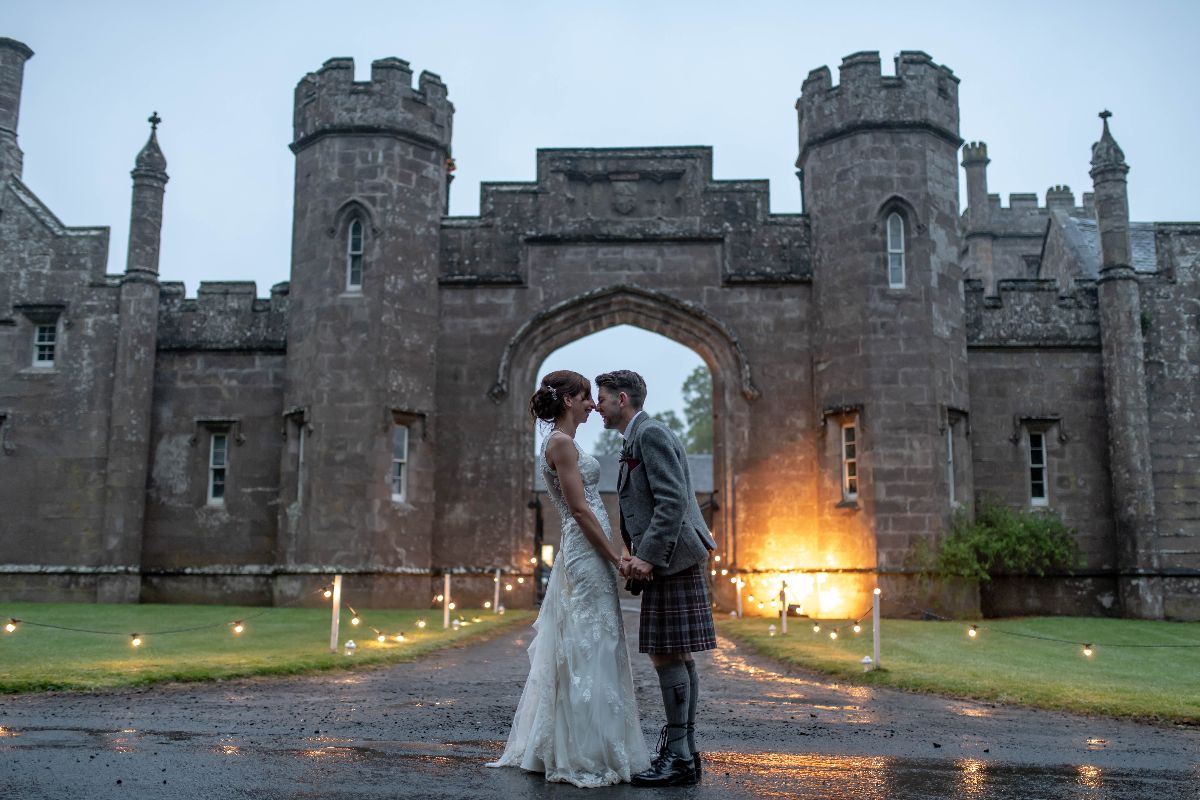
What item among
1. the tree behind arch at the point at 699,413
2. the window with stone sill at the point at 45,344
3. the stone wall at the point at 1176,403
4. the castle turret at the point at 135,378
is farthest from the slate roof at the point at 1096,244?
the tree behind arch at the point at 699,413

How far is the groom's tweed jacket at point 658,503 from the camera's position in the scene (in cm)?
532

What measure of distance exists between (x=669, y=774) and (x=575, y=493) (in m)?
1.41

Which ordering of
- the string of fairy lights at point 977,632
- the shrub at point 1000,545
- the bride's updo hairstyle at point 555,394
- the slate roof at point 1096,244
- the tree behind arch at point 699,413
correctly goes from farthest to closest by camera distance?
1. the tree behind arch at point 699,413
2. the slate roof at point 1096,244
3. the shrub at point 1000,545
4. the string of fairy lights at point 977,632
5. the bride's updo hairstyle at point 555,394

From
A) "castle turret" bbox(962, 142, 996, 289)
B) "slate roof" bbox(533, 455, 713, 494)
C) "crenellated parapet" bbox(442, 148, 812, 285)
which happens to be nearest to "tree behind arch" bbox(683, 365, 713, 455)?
"slate roof" bbox(533, 455, 713, 494)

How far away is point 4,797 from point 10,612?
1490 centimetres

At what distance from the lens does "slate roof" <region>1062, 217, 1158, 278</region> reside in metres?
21.4

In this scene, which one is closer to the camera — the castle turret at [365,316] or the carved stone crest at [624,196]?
the castle turret at [365,316]

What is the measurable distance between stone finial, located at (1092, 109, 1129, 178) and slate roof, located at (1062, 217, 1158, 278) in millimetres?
1251

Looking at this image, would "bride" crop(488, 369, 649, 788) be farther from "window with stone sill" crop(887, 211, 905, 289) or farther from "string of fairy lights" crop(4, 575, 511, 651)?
"window with stone sill" crop(887, 211, 905, 289)

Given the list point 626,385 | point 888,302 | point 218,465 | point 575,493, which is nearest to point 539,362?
point 218,465

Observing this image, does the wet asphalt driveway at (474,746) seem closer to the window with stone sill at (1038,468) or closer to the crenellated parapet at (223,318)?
the window with stone sill at (1038,468)

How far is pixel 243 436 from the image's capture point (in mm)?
21281

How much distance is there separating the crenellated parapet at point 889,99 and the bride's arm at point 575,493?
1646 centimetres

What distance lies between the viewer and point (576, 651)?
5422mm
